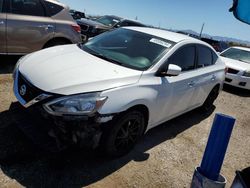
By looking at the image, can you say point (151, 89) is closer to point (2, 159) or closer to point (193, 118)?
point (2, 159)

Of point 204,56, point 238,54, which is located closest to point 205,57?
point 204,56

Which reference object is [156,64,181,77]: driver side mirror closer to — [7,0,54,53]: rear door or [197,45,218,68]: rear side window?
[197,45,218,68]: rear side window

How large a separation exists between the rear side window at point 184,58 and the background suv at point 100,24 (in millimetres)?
6252

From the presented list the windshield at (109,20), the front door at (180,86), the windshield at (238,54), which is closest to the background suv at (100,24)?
the windshield at (109,20)

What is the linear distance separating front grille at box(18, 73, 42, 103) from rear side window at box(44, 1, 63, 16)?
12.3ft

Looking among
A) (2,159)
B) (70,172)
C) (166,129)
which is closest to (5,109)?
(2,159)

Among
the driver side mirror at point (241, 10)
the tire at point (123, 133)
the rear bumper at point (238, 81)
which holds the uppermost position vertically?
the driver side mirror at point (241, 10)

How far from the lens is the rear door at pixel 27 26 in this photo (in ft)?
20.7

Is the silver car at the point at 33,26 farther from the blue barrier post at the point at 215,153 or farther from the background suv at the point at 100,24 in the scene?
the blue barrier post at the point at 215,153

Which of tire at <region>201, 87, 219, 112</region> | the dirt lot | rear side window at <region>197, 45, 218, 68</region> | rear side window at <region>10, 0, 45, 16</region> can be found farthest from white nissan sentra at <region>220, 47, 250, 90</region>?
rear side window at <region>10, 0, 45, 16</region>

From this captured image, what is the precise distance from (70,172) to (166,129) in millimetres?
2286

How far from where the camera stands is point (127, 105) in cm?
348

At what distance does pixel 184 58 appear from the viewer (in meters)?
4.82

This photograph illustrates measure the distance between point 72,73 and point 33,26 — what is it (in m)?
3.52
